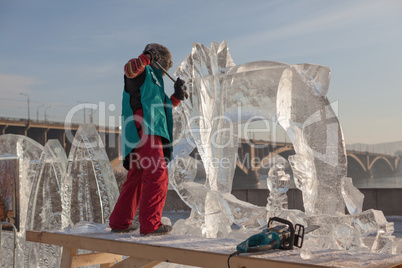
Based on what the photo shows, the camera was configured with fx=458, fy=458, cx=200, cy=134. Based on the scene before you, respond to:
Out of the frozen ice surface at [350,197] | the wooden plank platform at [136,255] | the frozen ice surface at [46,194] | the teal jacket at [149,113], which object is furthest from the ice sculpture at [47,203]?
the frozen ice surface at [350,197]

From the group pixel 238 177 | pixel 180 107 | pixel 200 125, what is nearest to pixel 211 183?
pixel 200 125

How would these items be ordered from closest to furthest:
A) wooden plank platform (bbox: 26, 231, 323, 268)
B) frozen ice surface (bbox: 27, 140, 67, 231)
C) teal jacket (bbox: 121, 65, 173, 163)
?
wooden plank platform (bbox: 26, 231, 323, 268) < teal jacket (bbox: 121, 65, 173, 163) < frozen ice surface (bbox: 27, 140, 67, 231)

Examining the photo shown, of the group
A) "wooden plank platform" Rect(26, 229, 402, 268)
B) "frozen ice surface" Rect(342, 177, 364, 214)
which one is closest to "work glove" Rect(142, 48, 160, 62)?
"wooden plank platform" Rect(26, 229, 402, 268)

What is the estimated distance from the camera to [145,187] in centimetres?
303

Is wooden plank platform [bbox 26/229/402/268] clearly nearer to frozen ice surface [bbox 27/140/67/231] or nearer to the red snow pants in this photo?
the red snow pants

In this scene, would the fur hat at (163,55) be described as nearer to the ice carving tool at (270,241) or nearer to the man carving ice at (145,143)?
the man carving ice at (145,143)

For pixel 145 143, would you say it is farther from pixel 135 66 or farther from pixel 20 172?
pixel 20 172

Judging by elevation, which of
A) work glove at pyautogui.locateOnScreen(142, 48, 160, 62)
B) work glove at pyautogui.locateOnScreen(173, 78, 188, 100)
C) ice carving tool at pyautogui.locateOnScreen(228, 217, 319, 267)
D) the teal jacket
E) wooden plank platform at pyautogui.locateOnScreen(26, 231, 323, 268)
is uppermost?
work glove at pyautogui.locateOnScreen(142, 48, 160, 62)

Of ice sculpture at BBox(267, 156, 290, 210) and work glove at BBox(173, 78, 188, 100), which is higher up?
work glove at BBox(173, 78, 188, 100)

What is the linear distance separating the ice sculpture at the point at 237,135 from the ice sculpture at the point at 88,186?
68 centimetres

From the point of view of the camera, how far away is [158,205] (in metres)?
3.02

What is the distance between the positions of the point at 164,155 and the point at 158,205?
0.40 metres

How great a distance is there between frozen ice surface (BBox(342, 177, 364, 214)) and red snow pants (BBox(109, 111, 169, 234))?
57.3 inches

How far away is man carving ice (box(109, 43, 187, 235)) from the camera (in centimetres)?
301
